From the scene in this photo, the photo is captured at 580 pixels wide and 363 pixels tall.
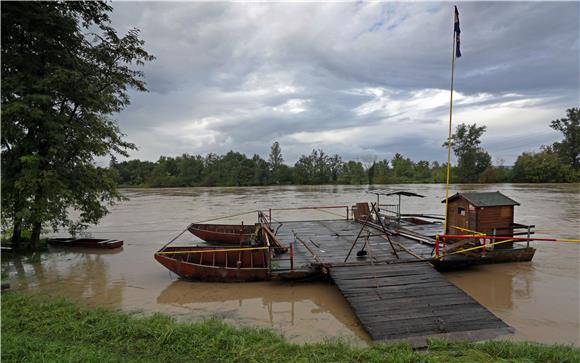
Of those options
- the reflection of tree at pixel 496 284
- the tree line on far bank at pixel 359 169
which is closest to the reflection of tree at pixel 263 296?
the reflection of tree at pixel 496 284

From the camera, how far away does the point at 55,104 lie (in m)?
12.9

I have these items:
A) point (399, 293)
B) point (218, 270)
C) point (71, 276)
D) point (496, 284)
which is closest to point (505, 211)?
point (496, 284)

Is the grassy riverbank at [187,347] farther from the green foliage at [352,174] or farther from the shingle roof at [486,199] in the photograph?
the green foliage at [352,174]

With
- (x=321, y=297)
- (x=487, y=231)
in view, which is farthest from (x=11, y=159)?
(x=487, y=231)

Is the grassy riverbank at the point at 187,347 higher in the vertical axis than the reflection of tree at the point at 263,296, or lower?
higher

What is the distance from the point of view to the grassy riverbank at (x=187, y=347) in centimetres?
505

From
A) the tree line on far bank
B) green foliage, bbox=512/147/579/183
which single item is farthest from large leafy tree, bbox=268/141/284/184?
green foliage, bbox=512/147/579/183

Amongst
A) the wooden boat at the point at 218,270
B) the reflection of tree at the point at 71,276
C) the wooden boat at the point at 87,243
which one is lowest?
the reflection of tree at the point at 71,276

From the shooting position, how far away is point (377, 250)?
1100cm

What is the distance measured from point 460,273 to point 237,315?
755 centimetres

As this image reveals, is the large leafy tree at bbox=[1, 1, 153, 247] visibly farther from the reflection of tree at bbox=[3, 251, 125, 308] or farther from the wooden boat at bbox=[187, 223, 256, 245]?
the wooden boat at bbox=[187, 223, 256, 245]

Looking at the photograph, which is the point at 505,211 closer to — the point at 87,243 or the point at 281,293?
the point at 281,293

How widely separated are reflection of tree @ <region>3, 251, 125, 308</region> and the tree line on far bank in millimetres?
67550

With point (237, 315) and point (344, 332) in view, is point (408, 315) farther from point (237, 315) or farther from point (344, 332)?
point (237, 315)
